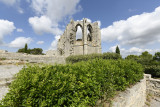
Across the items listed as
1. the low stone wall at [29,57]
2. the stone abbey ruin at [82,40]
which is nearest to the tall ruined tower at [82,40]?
the stone abbey ruin at [82,40]

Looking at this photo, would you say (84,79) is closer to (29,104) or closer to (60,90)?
(60,90)

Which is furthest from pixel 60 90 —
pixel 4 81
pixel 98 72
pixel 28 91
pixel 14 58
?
pixel 14 58

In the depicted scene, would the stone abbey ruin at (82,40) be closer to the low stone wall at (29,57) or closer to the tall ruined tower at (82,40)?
the tall ruined tower at (82,40)

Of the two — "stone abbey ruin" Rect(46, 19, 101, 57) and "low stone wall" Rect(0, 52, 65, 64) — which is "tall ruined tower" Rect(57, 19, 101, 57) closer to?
"stone abbey ruin" Rect(46, 19, 101, 57)

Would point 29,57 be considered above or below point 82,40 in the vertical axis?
below

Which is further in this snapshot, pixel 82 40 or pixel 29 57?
pixel 82 40

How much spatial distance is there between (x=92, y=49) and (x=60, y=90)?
2080 centimetres

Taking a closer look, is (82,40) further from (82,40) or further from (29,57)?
(29,57)

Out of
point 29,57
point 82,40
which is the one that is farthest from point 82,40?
point 29,57

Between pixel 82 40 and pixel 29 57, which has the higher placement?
pixel 82 40

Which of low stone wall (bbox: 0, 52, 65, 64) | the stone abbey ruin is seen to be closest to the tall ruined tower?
the stone abbey ruin

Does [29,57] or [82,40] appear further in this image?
[82,40]

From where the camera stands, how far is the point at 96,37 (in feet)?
73.0

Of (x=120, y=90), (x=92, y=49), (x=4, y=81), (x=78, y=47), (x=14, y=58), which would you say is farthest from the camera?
(x=92, y=49)
